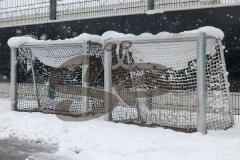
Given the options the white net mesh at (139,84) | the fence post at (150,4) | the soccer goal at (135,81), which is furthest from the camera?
the fence post at (150,4)

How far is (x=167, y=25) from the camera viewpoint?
12133 mm

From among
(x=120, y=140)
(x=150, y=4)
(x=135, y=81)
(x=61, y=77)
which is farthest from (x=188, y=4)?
(x=120, y=140)

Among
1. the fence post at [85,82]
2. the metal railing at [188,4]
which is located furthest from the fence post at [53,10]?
the fence post at [85,82]

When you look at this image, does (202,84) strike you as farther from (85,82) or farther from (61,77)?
(61,77)

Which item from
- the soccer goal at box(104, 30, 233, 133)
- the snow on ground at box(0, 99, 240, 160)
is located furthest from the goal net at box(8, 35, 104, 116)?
the snow on ground at box(0, 99, 240, 160)

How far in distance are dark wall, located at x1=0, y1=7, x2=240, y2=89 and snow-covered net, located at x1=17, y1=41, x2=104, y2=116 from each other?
5.92ft

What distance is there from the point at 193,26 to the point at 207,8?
21.1 inches

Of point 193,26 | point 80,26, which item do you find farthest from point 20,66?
point 193,26

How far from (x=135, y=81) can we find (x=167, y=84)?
0.70 metres

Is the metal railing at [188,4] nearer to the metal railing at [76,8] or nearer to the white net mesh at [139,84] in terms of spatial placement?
the metal railing at [76,8]

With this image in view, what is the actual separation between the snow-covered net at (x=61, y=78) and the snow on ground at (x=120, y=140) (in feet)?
2.42

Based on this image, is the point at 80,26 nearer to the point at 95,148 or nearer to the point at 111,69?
the point at 111,69

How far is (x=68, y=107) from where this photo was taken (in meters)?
11.5

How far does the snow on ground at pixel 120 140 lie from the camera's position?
7605 mm
